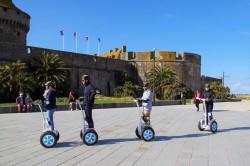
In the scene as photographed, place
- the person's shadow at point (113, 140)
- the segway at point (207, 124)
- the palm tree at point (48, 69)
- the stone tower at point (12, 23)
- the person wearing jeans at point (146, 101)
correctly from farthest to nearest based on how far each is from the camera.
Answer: the stone tower at point (12, 23)
the palm tree at point (48, 69)
the segway at point (207, 124)
the person wearing jeans at point (146, 101)
the person's shadow at point (113, 140)

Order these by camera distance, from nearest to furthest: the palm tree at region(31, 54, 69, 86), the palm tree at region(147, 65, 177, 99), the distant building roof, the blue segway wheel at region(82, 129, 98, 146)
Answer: the blue segway wheel at region(82, 129, 98, 146)
the palm tree at region(31, 54, 69, 86)
the distant building roof
the palm tree at region(147, 65, 177, 99)

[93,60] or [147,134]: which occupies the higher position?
[93,60]

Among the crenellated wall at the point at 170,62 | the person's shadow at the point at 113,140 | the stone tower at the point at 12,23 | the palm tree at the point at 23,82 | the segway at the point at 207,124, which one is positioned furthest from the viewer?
the crenellated wall at the point at 170,62

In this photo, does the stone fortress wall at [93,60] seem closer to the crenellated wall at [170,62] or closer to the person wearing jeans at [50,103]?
the crenellated wall at [170,62]

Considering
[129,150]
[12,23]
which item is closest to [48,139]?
[129,150]

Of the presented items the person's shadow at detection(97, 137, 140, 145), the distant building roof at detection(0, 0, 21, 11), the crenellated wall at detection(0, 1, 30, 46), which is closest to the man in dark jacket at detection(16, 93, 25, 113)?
the person's shadow at detection(97, 137, 140, 145)

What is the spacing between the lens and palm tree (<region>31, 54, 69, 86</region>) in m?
31.6

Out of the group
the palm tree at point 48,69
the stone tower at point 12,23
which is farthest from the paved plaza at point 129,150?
the stone tower at point 12,23

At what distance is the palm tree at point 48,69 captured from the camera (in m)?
31.6

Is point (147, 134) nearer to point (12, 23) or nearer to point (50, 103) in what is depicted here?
point (50, 103)

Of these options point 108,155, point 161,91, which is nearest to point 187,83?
point 161,91

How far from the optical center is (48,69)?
104 ft

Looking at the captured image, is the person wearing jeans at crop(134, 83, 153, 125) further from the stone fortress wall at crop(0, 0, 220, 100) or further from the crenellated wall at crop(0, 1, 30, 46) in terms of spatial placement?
the crenellated wall at crop(0, 1, 30, 46)

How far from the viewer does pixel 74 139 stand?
7875mm
